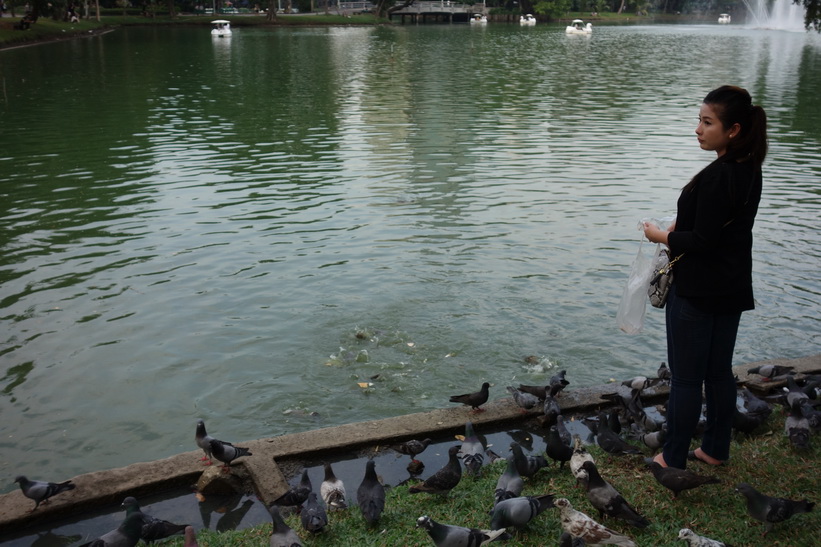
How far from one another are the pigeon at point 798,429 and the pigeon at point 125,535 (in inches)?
176

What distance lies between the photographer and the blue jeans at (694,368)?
171 inches

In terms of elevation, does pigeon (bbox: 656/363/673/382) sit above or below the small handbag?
below

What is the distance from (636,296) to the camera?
502cm

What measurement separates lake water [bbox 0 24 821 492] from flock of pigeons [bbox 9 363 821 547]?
1257 mm

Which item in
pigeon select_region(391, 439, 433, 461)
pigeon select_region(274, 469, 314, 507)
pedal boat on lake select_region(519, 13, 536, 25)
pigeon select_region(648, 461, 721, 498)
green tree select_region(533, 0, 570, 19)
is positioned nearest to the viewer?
pigeon select_region(648, 461, 721, 498)

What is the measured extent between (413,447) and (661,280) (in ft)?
7.47

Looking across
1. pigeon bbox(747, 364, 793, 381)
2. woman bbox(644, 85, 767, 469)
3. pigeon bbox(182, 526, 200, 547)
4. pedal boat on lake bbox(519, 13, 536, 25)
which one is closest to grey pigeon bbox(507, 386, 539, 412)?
woman bbox(644, 85, 767, 469)

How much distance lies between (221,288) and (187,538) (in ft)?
19.6

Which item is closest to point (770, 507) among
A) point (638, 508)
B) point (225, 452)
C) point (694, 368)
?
point (638, 508)

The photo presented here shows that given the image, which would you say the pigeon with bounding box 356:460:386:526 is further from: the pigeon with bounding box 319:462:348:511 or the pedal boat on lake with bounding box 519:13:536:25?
the pedal boat on lake with bounding box 519:13:536:25

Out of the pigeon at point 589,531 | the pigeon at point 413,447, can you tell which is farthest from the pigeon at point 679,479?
the pigeon at point 413,447

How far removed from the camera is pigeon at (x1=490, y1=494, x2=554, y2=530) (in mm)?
4441

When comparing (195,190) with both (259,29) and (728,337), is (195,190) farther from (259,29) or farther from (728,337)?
(259,29)

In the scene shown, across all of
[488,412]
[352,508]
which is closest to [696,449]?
[488,412]
